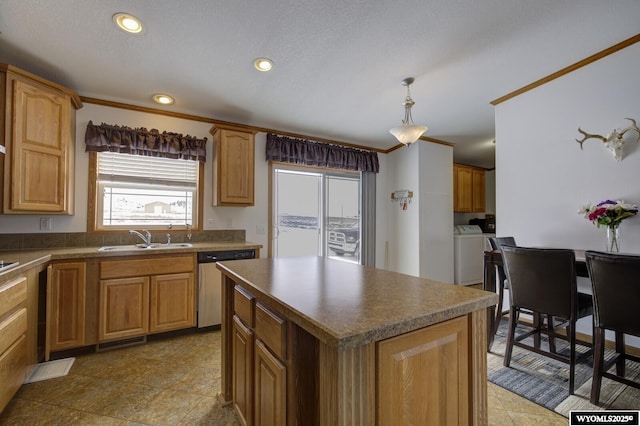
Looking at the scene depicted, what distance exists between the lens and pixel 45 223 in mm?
2635

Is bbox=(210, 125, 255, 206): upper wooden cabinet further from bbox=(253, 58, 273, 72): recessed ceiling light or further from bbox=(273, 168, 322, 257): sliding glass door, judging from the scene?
bbox=(253, 58, 273, 72): recessed ceiling light

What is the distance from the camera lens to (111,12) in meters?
1.77

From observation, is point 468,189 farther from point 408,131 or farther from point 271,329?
point 271,329

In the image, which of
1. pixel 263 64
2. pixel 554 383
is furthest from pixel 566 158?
pixel 263 64

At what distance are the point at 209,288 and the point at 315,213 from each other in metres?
1.92

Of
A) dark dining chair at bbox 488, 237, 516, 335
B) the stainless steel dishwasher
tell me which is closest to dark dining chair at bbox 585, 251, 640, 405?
dark dining chair at bbox 488, 237, 516, 335

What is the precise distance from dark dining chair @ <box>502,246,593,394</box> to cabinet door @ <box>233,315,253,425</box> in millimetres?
1946

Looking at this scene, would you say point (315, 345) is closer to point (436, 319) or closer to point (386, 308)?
point (386, 308)

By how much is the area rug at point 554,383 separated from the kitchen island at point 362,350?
1195 mm

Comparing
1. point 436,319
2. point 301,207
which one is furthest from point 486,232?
point 436,319

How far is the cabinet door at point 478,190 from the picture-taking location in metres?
5.61

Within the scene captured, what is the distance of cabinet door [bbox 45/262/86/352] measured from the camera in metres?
2.24

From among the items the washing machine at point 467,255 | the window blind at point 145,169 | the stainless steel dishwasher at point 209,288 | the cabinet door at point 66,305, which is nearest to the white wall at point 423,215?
the washing machine at point 467,255

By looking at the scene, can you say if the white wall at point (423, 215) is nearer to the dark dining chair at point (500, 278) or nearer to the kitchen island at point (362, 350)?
the dark dining chair at point (500, 278)
